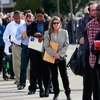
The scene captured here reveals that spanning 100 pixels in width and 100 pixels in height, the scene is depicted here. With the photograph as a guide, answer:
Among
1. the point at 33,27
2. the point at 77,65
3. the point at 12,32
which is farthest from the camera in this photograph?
the point at 12,32

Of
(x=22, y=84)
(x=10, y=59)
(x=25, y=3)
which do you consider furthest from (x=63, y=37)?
(x=25, y=3)

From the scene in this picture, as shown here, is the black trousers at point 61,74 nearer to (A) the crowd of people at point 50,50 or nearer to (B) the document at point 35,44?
(A) the crowd of people at point 50,50

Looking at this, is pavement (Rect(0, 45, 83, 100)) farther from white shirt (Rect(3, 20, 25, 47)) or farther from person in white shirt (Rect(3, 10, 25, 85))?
white shirt (Rect(3, 20, 25, 47))

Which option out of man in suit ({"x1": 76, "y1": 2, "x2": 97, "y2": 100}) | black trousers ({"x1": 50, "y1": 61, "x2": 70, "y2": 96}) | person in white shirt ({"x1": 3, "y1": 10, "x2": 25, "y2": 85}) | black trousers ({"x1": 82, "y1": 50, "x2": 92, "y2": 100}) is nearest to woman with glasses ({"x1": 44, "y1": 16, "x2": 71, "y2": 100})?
black trousers ({"x1": 50, "y1": 61, "x2": 70, "y2": 96})

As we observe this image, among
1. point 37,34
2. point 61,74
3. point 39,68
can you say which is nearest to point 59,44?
point 61,74

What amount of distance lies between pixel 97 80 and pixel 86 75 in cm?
53

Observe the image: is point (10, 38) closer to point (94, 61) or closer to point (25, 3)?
point (94, 61)

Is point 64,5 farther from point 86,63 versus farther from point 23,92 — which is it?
point 86,63

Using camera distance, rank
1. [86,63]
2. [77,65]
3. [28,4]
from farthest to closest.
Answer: [28,4], [77,65], [86,63]

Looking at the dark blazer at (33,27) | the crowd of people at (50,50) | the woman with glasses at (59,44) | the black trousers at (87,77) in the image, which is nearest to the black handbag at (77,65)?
the crowd of people at (50,50)

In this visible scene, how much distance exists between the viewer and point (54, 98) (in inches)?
447

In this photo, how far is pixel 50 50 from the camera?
1112 cm

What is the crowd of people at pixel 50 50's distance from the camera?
8984 millimetres

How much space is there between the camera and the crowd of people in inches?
354
